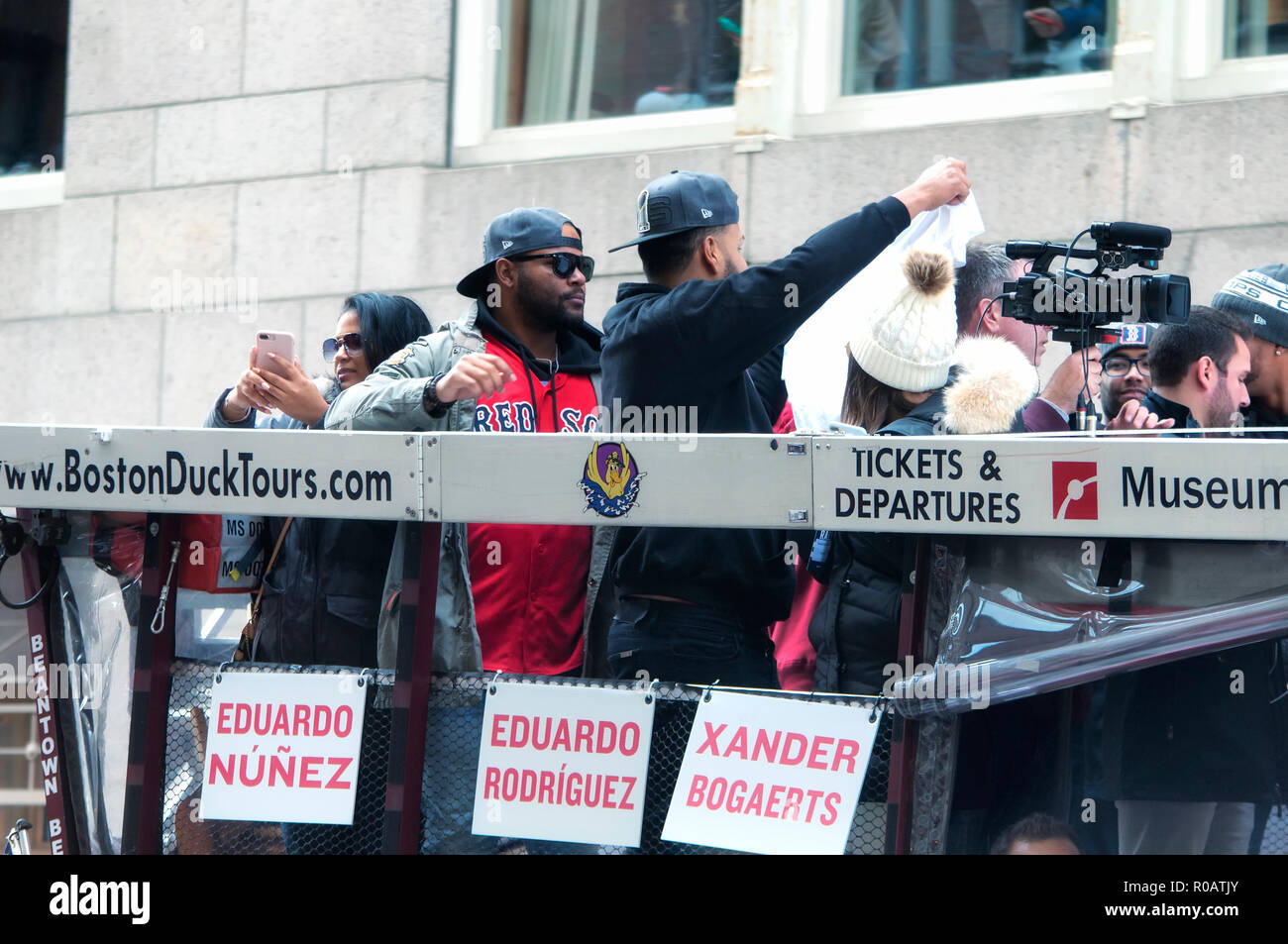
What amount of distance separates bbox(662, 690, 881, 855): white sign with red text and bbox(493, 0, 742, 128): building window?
207 inches

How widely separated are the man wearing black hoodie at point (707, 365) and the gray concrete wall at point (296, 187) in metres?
3.28

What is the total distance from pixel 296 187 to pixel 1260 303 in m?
5.59

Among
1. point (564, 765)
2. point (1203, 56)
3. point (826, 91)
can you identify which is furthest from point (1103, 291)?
point (826, 91)

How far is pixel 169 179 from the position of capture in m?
8.88

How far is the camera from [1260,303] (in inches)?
160

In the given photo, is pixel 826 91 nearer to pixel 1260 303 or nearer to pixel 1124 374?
pixel 1124 374

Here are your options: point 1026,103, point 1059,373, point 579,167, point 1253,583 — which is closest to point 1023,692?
point 1253,583

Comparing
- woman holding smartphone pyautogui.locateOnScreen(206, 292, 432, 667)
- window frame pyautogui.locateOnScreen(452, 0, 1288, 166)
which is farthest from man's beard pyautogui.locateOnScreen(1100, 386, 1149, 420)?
window frame pyautogui.locateOnScreen(452, 0, 1288, 166)

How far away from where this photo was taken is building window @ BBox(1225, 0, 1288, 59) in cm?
669

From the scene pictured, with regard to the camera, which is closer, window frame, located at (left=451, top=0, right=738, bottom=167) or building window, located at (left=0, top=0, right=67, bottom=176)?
window frame, located at (left=451, top=0, right=738, bottom=167)

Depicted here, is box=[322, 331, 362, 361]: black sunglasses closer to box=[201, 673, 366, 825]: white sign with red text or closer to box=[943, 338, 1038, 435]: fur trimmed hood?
box=[201, 673, 366, 825]: white sign with red text

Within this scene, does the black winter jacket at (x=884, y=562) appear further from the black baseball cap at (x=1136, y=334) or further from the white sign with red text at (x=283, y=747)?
the white sign with red text at (x=283, y=747)

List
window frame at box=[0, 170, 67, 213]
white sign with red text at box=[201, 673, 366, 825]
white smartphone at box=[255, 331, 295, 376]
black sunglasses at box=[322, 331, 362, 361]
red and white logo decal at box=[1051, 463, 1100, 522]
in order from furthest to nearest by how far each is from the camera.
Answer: window frame at box=[0, 170, 67, 213]
black sunglasses at box=[322, 331, 362, 361]
white smartphone at box=[255, 331, 295, 376]
white sign with red text at box=[201, 673, 366, 825]
red and white logo decal at box=[1051, 463, 1100, 522]

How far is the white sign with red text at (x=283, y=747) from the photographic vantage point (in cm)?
325
